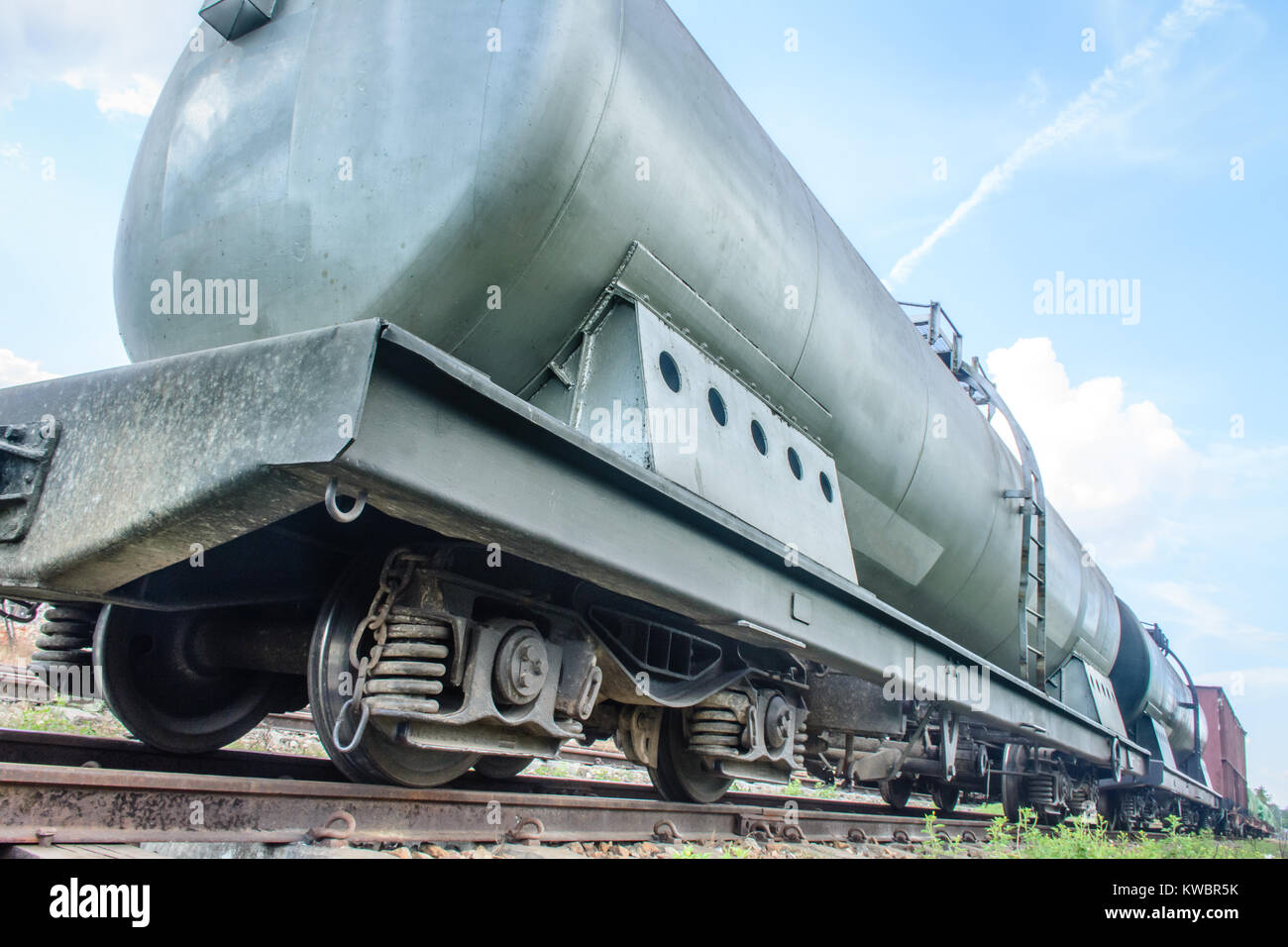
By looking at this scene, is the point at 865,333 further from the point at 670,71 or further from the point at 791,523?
the point at 670,71

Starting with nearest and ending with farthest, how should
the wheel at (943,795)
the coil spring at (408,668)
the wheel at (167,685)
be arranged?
the coil spring at (408,668) → the wheel at (167,685) → the wheel at (943,795)

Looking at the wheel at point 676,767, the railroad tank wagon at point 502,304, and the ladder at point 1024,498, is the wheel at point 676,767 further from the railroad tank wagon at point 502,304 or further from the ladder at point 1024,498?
the ladder at point 1024,498

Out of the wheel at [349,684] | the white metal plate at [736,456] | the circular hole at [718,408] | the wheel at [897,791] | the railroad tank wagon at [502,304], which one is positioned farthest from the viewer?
the wheel at [897,791]

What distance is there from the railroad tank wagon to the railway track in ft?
0.63

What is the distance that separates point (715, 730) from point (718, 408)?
1451mm

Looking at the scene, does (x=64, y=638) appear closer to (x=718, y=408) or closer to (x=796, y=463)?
(x=718, y=408)

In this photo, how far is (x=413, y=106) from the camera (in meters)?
2.59

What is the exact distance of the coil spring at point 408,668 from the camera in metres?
2.44

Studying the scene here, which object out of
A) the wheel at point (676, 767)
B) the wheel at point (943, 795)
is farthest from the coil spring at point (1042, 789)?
the wheel at point (676, 767)

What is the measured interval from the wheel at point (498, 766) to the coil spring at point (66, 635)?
5.46 feet

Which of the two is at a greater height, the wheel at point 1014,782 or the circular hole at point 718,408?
the circular hole at point 718,408

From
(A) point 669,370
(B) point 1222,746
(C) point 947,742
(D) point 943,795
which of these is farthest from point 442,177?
(B) point 1222,746

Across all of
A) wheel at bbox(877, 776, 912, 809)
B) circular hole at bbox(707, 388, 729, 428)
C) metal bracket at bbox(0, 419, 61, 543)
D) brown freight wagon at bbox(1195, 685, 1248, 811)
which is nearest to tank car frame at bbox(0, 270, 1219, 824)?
metal bracket at bbox(0, 419, 61, 543)

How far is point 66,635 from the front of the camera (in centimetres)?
323
